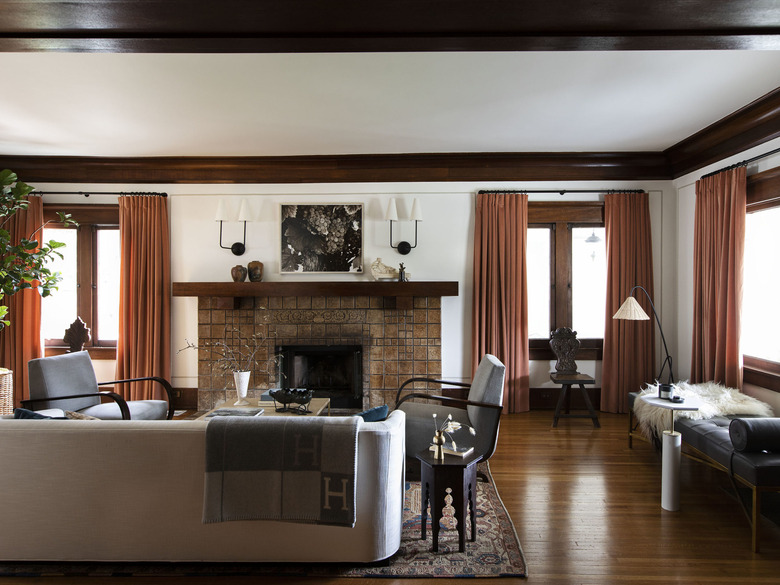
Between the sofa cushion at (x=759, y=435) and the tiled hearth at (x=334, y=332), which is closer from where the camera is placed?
the sofa cushion at (x=759, y=435)

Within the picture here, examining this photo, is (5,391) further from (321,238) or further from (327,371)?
(321,238)

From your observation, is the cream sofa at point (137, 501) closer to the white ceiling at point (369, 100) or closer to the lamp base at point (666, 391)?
the white ceiling at point (369, 100)

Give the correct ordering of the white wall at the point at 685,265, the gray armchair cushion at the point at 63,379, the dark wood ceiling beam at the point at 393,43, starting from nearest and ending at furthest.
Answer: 1. the dark wood ceiling beam at the point at 393,43
2. the gray armchair cushion at the point at 63,379
3. the white wall at the point at 685,265

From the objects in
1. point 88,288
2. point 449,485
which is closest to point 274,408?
point 449,485

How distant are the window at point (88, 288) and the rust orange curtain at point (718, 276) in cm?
585

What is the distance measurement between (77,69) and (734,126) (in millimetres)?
4759

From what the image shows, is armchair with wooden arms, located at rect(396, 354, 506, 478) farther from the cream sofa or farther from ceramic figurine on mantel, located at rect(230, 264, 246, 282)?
ceramic figurine on mantel, located at rect(230, 264, 246, 282)

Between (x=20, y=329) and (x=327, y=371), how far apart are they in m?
3.21

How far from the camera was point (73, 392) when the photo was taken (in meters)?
3.79

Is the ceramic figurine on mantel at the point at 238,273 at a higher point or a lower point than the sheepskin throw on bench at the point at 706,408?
higher

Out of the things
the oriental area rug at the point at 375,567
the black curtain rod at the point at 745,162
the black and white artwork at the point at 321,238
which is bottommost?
the oriental area rug at the point at 375,567

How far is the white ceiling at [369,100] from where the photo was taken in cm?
300

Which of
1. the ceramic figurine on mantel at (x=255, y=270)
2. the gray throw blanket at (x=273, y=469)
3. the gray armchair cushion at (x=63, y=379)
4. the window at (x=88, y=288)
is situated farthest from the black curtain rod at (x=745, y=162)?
the window at (x=88, y=288)

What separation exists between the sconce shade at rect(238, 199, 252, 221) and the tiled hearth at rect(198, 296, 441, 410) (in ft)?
2.73
